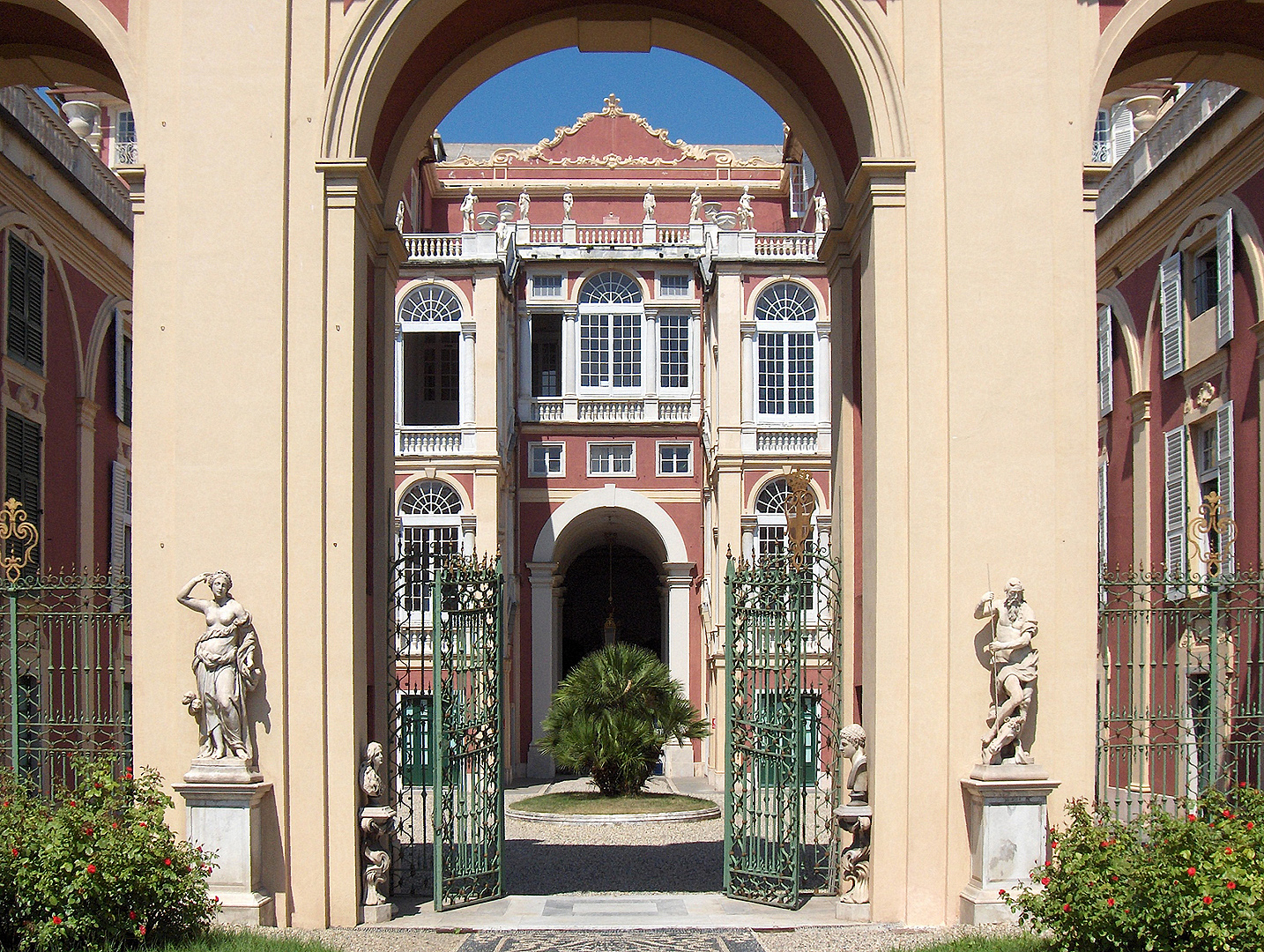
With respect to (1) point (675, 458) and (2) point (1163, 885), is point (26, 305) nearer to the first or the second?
(2) point (1163, 885)

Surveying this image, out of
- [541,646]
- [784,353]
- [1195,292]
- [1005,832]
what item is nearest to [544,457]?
[541,646]

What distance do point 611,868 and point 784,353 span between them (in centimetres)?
1752

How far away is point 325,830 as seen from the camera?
10.7 m

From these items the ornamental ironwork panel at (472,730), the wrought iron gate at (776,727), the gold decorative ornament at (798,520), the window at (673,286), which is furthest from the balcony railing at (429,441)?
the wrought iron gate at (776,727)

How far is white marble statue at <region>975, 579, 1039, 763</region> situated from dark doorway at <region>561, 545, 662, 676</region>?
29192mm

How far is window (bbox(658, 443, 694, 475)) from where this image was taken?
3388 cm

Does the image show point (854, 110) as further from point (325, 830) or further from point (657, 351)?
point (657, 351)

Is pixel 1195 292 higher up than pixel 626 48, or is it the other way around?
pixel 626 48

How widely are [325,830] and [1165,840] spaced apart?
5.88m

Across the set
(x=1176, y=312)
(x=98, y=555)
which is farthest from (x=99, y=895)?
(x=1176, y=312)

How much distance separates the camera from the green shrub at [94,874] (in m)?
8.60

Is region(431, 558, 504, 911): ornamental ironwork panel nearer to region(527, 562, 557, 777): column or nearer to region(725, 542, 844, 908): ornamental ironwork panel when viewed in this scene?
region(725, 542, 844, 908): ornamental ironwork panel

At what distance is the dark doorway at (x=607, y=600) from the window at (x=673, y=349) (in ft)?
24.1

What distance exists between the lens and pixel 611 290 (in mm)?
34000
